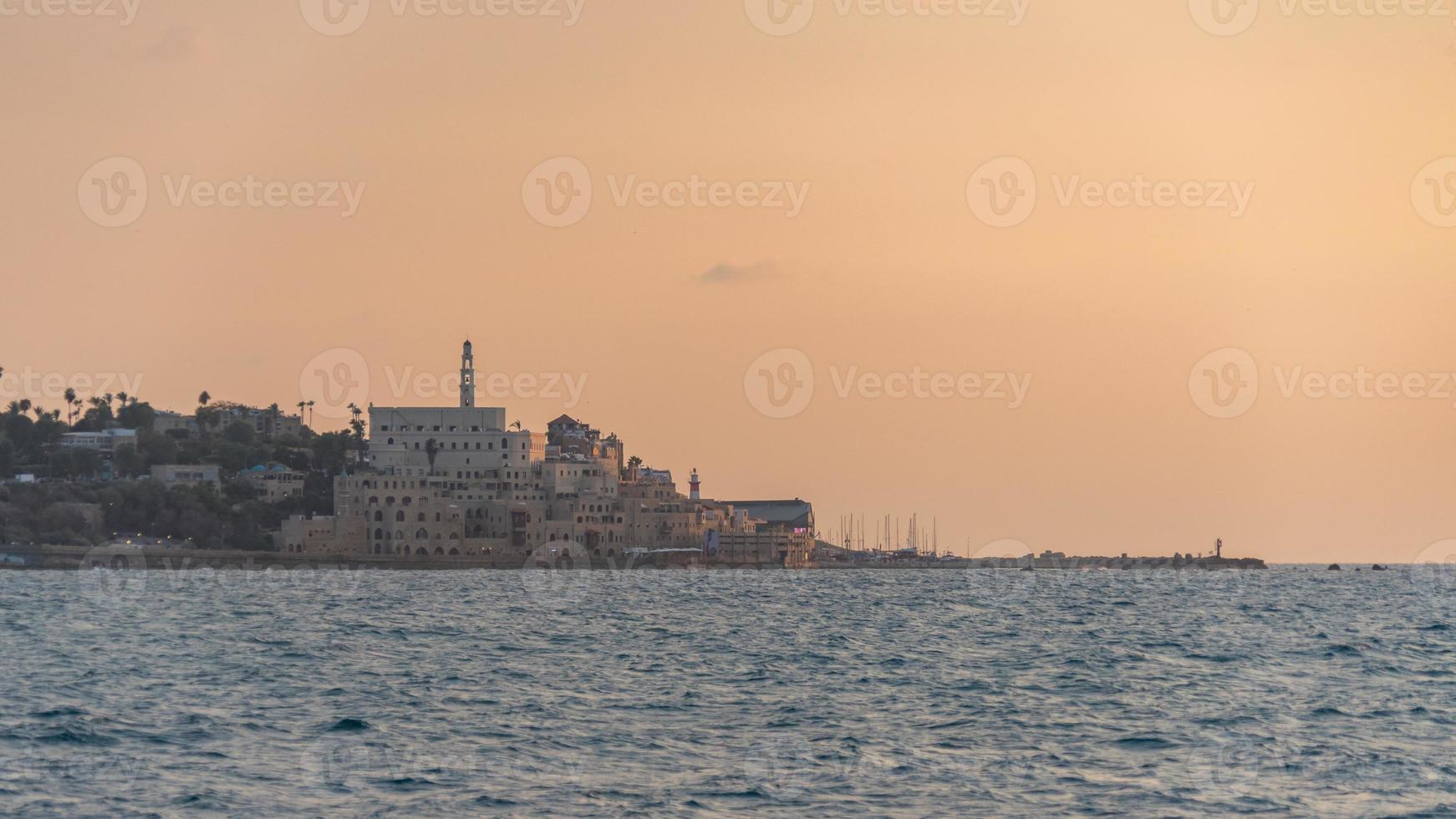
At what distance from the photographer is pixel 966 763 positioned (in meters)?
Result: 30.4

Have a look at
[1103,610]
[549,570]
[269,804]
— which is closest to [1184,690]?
[269,804]

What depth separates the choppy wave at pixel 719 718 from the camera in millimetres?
27438

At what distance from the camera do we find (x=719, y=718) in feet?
118

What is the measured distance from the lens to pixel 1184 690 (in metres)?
42.2

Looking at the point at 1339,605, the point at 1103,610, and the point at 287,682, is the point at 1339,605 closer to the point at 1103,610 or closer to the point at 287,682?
the point at 1103,610

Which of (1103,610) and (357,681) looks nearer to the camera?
(357,681)

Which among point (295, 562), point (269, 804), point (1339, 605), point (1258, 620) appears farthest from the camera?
point (295, 562)

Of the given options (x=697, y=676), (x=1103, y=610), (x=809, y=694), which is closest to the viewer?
(x=809, y=694)

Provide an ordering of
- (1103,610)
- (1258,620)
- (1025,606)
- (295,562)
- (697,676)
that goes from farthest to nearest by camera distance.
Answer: (295,562) < (1025,606) < (1103,610) < (1258,620) < (697,676)

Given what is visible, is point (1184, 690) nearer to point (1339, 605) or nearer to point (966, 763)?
point (966, 763)

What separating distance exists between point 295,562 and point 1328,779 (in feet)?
570

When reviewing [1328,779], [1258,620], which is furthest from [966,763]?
[1258,620]

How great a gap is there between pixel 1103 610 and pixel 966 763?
5986 centimetres

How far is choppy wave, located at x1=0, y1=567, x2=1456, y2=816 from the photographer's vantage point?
90.0 feet
